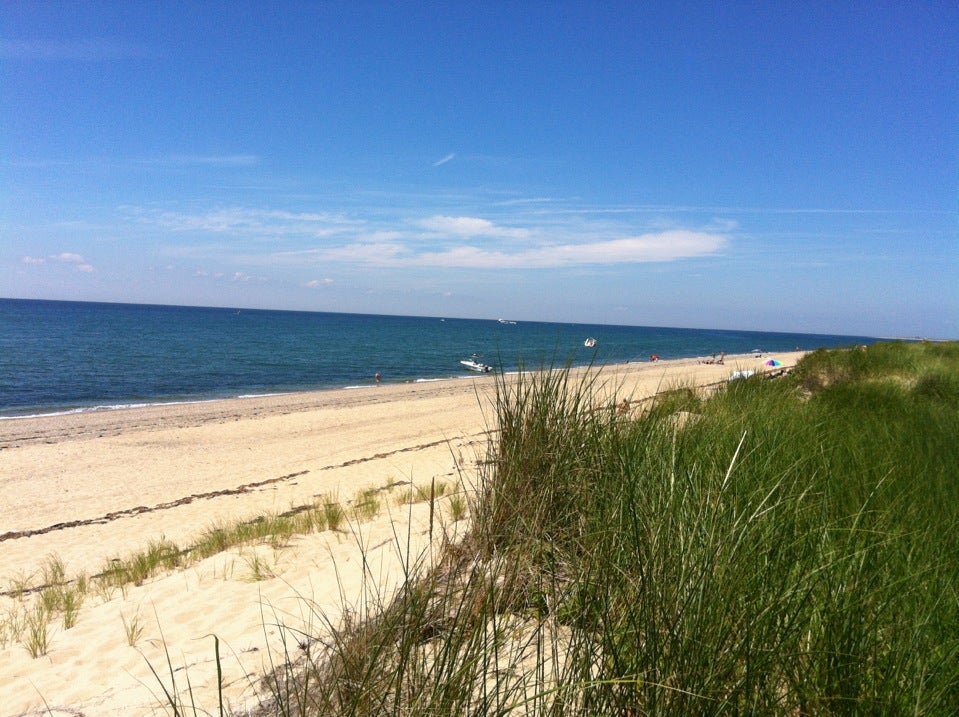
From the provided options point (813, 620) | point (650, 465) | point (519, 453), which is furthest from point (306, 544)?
point (813, 620)

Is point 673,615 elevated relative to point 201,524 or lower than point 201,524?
elevated

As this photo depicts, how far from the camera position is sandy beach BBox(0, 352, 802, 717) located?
322 cm

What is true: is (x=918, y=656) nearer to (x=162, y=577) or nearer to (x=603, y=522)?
(x=603, y=522)

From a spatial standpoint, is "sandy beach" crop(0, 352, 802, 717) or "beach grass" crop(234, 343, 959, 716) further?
"sandy beach" crop(0, 352, 802, 717)

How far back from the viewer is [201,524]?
7875 millimetres

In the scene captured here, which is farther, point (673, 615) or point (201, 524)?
point (201, 524)

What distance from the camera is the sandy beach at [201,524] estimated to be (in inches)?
127

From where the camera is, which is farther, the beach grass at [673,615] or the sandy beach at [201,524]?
the sandy beach at [201,524]

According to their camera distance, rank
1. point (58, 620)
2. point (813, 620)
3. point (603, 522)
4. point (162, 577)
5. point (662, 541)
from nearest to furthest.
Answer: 1. point (813, 620)
2. point (662, 541)
3. point (603, 522)
4. point (58, 620)
5. point (162, 577)

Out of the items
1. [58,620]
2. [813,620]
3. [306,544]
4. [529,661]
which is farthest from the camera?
[306,544]

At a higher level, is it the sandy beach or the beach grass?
the beach grass

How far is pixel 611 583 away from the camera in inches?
78.4

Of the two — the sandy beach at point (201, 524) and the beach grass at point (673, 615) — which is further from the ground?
the beach grass at point (673, 615)

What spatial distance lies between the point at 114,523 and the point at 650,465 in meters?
8.24
